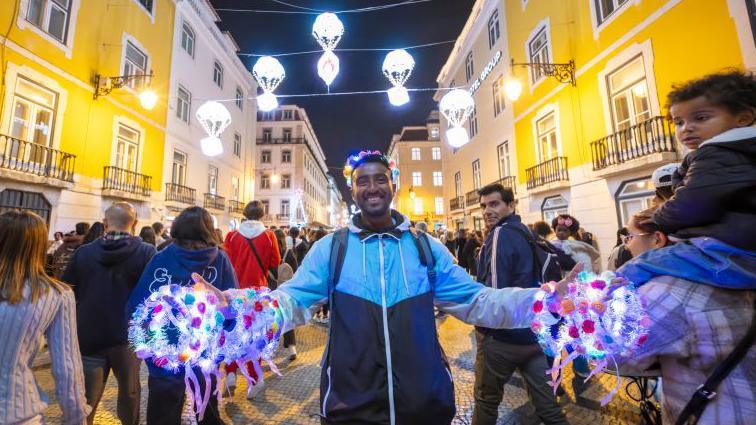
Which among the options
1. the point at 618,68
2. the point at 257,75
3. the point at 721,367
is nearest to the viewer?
the point at 721,367

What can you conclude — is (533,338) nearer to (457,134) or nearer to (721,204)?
(721,204)

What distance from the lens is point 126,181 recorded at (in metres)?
12.2

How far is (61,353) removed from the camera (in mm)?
1817

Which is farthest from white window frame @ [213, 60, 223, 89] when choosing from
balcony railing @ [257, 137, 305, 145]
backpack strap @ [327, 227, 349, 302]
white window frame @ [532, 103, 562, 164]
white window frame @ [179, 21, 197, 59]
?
backpack strap @ [327, 227, 349, 302]

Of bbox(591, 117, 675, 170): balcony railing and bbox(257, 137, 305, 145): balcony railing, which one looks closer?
bbox(591, 117, 675, 170): balcony railing

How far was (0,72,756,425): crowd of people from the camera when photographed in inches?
45.8

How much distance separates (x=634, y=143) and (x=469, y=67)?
520 inches

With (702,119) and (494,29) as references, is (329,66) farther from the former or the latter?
(494,29)

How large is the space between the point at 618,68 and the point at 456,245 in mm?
7654

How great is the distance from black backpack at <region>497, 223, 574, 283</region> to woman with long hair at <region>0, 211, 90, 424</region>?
10.7 ft

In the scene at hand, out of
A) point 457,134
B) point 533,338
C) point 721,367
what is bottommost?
point 533,338

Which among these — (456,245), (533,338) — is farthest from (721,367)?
(456,245)

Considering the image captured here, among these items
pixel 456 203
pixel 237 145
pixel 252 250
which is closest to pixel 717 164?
pixel 252 250

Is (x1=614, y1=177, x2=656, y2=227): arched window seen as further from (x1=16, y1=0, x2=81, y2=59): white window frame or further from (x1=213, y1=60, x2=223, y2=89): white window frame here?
(x1=213, y1=60, x2=223, y2=89): white window frame
